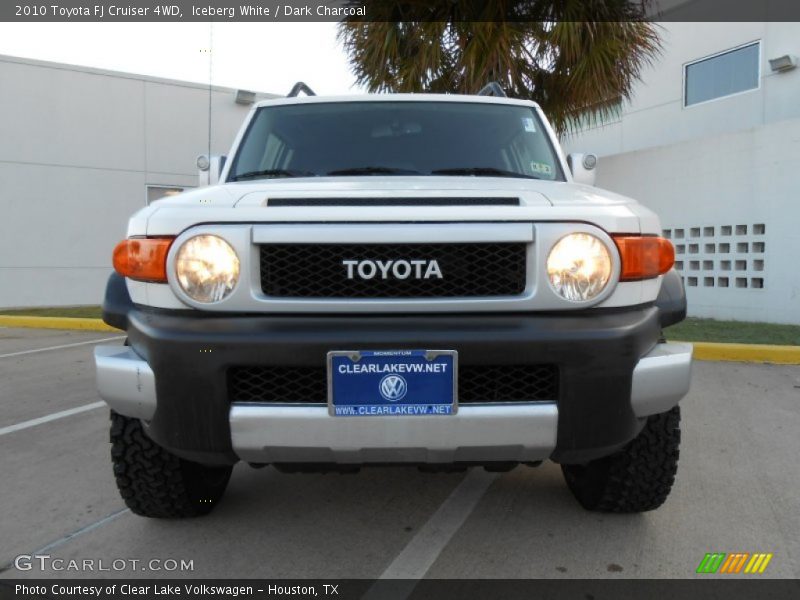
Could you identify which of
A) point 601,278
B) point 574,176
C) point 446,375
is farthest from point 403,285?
point 574,176

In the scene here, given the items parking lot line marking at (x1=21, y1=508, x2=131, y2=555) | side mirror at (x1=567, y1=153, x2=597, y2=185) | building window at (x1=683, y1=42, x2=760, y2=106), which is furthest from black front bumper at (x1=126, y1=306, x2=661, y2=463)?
building window at (x1=683, y1=42, x2=760, y2=106)

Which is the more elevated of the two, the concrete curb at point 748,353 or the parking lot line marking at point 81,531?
the concrete curb at point 748,353

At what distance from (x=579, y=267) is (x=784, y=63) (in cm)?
1043

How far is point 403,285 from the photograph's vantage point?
1828mm

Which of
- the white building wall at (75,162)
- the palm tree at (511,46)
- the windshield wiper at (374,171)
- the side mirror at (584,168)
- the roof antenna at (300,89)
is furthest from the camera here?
the white building wall at (75,162)

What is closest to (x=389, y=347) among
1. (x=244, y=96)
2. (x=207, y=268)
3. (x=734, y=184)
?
(x=207, y=268)

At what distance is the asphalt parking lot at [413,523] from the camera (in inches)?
82.0

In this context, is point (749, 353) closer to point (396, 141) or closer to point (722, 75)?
point (396, 141)

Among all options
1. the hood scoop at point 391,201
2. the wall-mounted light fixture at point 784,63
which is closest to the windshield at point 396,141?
the hood scoop at point 391,201

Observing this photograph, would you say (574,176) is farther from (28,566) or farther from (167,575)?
(28,566)

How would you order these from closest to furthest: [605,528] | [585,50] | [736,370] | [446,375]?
[446,375] < [605,528] < [736,370] < [585,50]

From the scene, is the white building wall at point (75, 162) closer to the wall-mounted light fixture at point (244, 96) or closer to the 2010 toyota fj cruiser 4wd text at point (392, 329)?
the wall-mounted light fixture at point (244, 96)

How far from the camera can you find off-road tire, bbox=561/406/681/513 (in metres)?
2.18

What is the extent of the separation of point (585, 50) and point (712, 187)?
279cm
